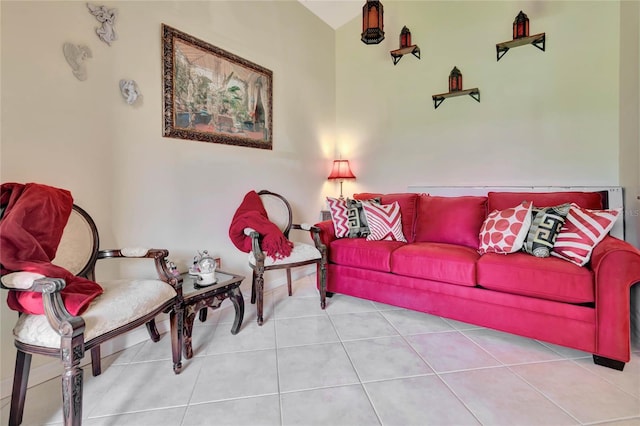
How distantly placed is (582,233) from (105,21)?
3.15 m

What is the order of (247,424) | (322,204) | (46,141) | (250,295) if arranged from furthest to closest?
(322,204), (250,295), (46,141), (247,424)

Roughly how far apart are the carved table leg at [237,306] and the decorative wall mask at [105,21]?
5.65 feet

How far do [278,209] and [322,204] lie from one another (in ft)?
3.33

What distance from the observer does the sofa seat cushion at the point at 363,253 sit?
2.32 meters

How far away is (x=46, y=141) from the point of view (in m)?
1.52

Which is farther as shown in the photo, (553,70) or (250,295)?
(250,295)

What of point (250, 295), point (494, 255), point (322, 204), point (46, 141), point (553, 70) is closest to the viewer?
point (46, 141)

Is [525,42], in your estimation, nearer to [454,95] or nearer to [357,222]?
[454,95]

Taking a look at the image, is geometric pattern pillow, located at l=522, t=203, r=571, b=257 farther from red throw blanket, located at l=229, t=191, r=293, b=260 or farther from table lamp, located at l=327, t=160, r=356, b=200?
table lamp, located at l=327, t=160, r=356, b=200

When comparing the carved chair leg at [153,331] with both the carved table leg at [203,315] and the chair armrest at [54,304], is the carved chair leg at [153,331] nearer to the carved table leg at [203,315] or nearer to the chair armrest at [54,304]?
the carved table leg at [203,315]

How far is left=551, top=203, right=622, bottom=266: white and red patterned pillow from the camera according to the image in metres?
1.70

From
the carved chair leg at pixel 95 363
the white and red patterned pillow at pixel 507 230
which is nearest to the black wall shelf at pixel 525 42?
the white and red patterned pillow at pixel 507 230

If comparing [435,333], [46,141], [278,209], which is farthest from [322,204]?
[46,141]

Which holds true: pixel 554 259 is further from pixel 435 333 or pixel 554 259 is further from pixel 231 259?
pixel 231 259
